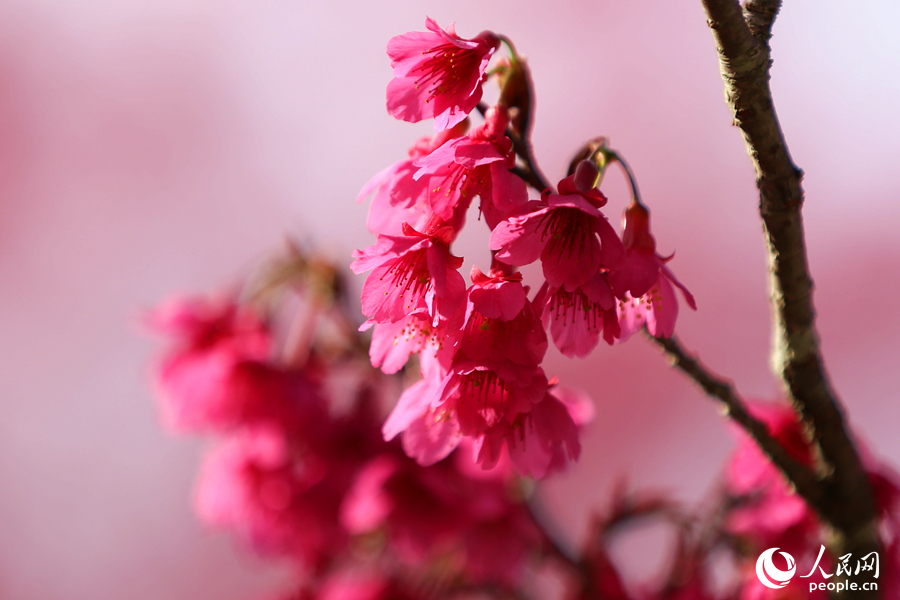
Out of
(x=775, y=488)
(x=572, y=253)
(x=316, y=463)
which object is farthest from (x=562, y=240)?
(x=316, y=463)

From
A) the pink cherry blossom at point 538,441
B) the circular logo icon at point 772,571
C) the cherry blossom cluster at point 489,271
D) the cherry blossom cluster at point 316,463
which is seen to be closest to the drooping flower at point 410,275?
the cherry blossom cluster at point 489,271

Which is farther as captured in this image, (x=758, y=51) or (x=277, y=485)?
(x=277, y=485)

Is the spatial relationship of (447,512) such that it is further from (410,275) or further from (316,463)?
(410,275)

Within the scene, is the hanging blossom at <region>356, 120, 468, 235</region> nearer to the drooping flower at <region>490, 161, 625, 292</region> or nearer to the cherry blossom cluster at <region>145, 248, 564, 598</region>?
Result: the drooping flower at <region>490, 161, 625, 292</region>

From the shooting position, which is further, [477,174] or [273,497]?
[273,497]

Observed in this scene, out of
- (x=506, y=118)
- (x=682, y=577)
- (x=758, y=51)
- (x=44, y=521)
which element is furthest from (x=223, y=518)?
(x=44, y=521)

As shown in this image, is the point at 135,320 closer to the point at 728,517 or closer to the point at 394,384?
the point at 394,384

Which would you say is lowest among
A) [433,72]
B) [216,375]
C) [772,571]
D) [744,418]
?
[772,571]

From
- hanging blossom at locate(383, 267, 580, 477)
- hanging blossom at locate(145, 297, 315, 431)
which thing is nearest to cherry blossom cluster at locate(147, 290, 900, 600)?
hanging blossom at locate(145, 297, 315, 431)
